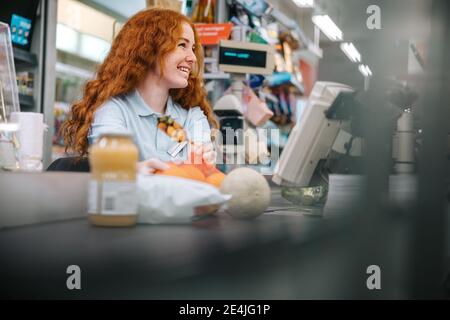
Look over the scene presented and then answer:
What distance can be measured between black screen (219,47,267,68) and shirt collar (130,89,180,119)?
444 mm

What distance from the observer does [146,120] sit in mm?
1306

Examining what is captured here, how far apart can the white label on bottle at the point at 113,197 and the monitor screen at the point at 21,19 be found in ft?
8.63

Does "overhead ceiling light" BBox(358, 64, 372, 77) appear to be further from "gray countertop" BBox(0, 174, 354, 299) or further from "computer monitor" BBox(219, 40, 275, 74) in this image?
"computer monitor" BBox(219, 40, 275, 74)

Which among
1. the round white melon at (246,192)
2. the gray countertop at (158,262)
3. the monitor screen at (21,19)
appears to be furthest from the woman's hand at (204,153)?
the monitor screen at (21,19)

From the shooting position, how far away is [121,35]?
161 centimetres

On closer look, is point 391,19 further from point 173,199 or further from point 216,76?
point 216,76

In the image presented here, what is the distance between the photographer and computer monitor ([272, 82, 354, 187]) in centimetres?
80

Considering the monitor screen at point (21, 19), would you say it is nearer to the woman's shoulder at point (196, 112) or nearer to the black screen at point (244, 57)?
the black screen at point (244, 57)

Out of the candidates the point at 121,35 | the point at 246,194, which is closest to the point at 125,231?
the point at 246,194

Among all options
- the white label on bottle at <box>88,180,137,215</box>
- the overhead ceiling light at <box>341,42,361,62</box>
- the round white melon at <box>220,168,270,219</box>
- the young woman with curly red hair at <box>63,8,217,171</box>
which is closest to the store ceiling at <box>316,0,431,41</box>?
the overhead ceiling light at <box>341,42,361,62</box>

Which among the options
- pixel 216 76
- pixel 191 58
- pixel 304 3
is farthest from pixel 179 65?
pixel 216 76

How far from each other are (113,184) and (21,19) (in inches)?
109
